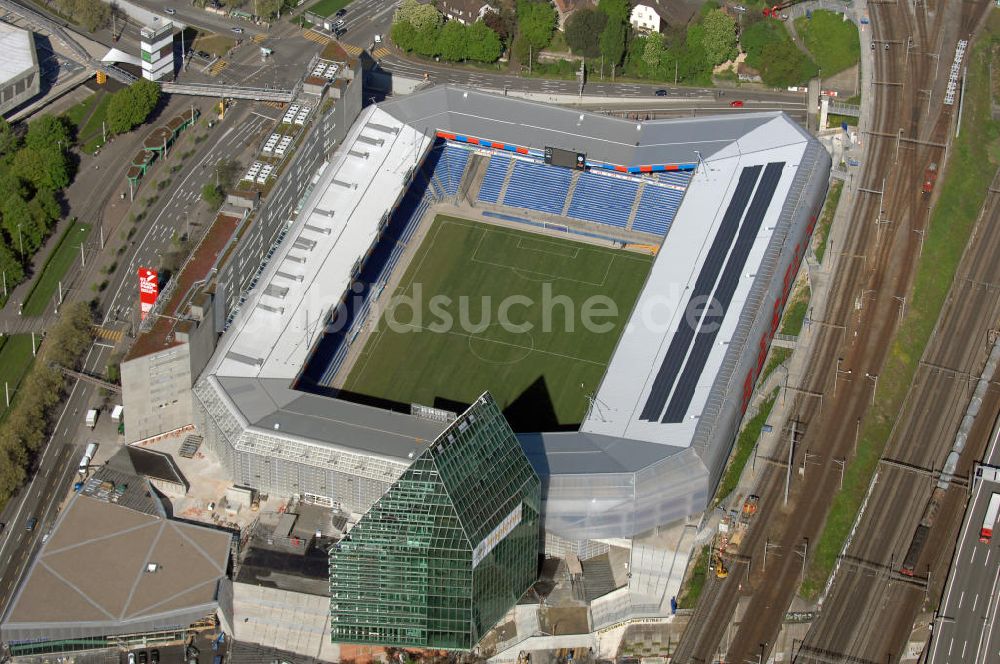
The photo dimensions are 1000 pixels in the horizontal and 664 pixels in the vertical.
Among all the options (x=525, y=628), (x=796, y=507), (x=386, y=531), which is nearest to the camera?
(x=386, y=531)

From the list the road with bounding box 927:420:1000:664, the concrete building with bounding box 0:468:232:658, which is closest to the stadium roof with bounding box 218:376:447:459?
the concrete building with bounding box 0:468:232:658

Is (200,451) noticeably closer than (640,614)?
No

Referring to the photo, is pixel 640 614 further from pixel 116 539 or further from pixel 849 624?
pixel 116 539

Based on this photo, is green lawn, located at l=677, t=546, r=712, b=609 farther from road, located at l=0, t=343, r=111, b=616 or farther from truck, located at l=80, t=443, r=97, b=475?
road, located at l=0, t=343, r=111, b=616

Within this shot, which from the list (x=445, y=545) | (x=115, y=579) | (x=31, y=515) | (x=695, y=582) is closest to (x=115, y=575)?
(x=115, y=579)

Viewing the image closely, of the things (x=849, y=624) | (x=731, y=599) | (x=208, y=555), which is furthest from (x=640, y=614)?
(x=208, y=555)

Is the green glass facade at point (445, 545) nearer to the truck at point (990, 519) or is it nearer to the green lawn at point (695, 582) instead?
the green lawn at point (695, 582)

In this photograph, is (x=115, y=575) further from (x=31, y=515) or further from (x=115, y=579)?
(x=31, y=515)
